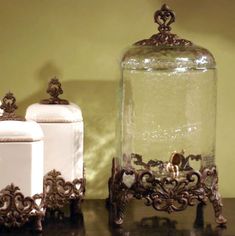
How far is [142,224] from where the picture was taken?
1011 millimetres

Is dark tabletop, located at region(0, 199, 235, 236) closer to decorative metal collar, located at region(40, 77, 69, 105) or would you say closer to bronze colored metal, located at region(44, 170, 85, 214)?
bronze colored metal, located at region(44, 170, 85, 214)

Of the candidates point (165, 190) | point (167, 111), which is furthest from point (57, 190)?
point (167, 111)

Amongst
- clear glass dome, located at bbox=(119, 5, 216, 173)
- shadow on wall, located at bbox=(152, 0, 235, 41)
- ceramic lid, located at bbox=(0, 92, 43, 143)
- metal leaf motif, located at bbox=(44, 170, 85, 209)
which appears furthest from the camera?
shadow on wall, located at bbox=(152, 0, 235, 41)

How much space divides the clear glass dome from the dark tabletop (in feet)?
0.36

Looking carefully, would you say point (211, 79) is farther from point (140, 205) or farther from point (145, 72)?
point (140, 205)

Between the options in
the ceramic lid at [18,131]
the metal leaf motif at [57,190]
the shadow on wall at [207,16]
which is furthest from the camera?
the shadow on wall at [207,16]

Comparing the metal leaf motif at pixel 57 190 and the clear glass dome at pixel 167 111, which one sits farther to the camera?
the clear glass dome at pixel 167 111

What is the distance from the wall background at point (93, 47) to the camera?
122 cm

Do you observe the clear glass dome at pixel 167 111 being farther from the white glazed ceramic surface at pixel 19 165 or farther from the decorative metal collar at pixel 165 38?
the white glazed ceramic surface at pixel 19 165

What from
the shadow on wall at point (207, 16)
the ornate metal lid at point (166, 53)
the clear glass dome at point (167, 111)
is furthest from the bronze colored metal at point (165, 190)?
the shadow on wall at point (207, 16)

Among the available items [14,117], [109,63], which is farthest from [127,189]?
[109,63]

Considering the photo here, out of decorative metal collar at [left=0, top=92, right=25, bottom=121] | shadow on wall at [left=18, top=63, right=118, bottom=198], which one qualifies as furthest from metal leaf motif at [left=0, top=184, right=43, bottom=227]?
shadow on wall at [left=18, top=63, right=118, bottom=198]

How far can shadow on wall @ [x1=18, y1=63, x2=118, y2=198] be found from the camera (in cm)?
124

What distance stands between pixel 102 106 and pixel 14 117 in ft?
1.12
